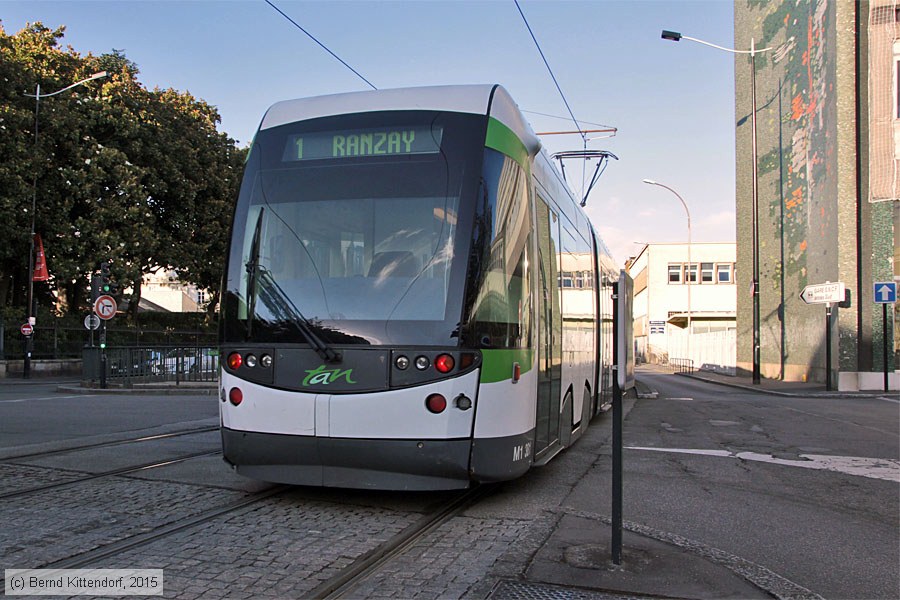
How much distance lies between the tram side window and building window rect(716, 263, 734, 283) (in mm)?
62684

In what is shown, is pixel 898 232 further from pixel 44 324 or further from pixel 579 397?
pixel 44 324

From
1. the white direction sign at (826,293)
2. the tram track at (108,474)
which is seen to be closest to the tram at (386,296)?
the tram track at (108,474)

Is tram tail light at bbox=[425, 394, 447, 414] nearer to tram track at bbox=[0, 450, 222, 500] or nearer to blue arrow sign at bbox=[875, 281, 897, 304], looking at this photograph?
tram track at bbox=[0, 450, 222, 500]

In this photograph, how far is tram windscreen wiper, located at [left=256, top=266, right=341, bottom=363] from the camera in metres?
5.75

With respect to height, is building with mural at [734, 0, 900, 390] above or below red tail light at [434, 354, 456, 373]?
above

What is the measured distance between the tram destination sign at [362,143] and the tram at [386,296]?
0.04 feet

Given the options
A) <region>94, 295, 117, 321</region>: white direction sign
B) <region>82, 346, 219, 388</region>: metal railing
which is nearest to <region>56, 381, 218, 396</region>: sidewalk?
<region>82, 346, 219, 388</region>: metal railing

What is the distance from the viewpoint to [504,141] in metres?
6.21

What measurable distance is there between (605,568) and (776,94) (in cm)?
3247

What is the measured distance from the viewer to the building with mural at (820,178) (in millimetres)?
23609

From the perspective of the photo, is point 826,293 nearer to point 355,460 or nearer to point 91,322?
point 355,460

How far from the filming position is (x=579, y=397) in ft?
31.3

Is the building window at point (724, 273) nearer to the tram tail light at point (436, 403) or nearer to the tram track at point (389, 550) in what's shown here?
the tram track at point (389, 550)

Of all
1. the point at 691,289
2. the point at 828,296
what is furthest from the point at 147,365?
the point at 691,289
